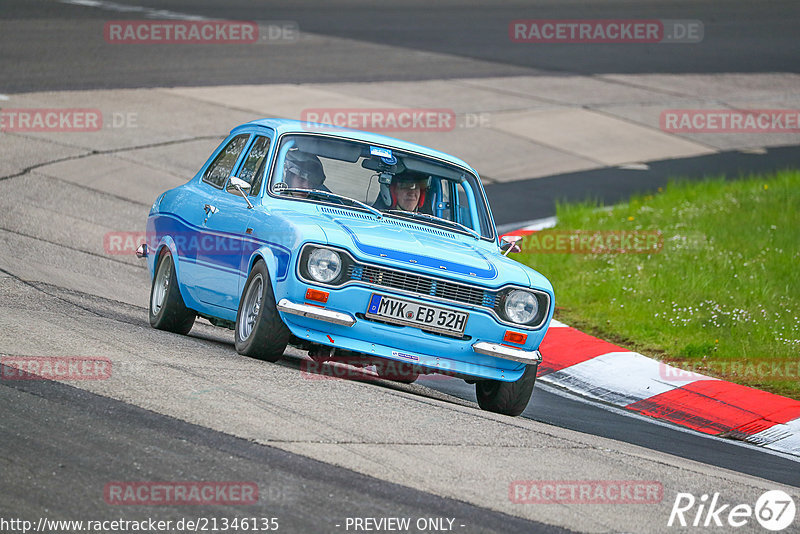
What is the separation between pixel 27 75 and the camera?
64.3ft

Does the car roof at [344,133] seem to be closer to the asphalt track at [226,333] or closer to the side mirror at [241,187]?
the side mirror at [241,187]

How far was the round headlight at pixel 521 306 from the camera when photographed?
7152mm

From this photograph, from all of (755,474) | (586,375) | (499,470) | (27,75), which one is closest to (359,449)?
(499,470)

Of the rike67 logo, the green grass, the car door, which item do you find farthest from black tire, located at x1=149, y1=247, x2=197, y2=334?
the rike67 logo

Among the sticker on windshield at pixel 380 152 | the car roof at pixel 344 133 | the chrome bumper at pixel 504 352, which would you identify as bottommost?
the chrome bumper at pixel 504 352

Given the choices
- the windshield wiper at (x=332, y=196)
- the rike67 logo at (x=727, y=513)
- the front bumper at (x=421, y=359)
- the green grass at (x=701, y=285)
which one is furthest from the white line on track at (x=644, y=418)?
the windshield wiper at (x=332, y=196)

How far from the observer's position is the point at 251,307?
290 inches

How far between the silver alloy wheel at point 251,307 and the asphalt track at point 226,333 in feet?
0.67

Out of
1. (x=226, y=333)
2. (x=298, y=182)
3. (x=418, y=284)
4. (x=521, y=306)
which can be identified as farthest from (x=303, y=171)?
(x=226, y=333)

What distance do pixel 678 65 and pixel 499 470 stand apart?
23.4 m

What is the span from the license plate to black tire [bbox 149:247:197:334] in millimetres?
2187

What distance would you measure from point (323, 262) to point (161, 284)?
2.48m

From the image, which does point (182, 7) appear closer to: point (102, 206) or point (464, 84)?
point (464, 84)

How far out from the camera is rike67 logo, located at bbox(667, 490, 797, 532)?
532 cm
